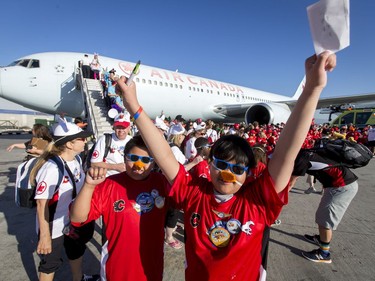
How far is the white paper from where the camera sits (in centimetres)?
77

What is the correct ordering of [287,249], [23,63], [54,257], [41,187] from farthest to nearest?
[23,63], [287,249], [54,257], [41,187]

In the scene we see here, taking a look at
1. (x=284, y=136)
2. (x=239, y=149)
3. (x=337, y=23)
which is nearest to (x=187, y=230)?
(x=239, y=149)

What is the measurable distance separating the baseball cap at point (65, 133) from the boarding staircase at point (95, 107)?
6214 mm

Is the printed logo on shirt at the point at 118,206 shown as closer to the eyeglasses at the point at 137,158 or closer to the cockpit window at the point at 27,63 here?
the eyeglasses at the point at 137,158

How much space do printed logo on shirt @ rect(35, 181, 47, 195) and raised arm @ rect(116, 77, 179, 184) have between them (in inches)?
49.2

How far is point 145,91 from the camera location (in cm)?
1238

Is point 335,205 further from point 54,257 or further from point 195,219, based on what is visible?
point 54,257

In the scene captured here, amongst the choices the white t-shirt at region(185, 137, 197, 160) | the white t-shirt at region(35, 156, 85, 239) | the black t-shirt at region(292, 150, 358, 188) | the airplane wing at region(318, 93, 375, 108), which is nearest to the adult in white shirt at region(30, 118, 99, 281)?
the white t-shirt at region(35, 156, 85, 239)

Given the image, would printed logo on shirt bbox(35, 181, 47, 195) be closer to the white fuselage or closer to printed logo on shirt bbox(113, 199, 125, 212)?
printed logo on shirt bbox(113, 199, 125, 212)

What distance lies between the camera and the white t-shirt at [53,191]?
1922 millimetres

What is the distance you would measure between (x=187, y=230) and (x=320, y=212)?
7.99 ft

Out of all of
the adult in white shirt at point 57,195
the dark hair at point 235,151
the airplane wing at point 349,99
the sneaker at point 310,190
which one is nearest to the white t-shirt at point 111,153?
the adult in white shirt at point 57,195

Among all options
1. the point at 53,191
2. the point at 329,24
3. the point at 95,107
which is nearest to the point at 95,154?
the point at 53,191

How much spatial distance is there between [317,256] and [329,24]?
10.2 ft
